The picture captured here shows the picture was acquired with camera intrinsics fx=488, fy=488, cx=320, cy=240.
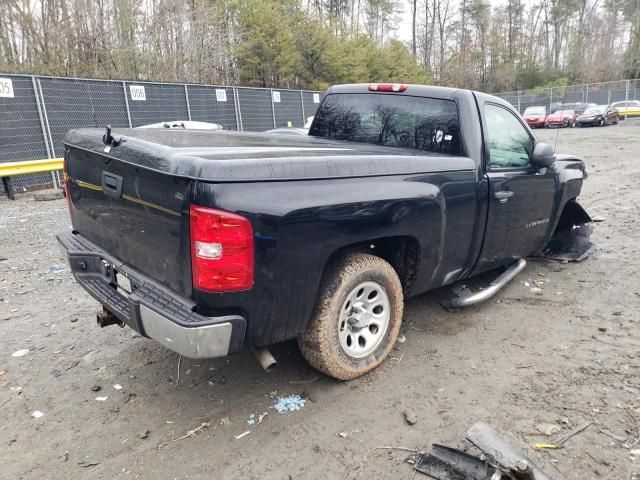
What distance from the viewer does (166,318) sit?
95.3 inches

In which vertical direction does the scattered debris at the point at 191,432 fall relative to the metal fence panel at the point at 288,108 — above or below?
below

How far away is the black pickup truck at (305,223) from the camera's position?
238 cm

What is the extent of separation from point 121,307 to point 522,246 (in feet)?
11.6

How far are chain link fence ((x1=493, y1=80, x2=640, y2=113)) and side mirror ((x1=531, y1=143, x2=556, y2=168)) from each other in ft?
123

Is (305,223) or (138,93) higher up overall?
(138,93)

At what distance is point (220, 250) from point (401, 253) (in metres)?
1.57

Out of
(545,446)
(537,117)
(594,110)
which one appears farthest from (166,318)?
(537,117)

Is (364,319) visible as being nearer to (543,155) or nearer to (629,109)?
(543,155)

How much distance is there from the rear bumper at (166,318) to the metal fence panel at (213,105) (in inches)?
526

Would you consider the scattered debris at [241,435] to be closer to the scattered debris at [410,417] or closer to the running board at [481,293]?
the scattered debris at [410,417]

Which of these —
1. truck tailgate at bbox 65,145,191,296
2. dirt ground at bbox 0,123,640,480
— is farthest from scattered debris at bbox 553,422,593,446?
truck tailgate at bbox 65,145,191,296

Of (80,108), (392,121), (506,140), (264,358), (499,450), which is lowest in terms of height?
(499,450)

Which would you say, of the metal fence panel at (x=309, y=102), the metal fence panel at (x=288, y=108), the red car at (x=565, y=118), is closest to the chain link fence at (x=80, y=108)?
the metal fence panel at (x=288, y=108)

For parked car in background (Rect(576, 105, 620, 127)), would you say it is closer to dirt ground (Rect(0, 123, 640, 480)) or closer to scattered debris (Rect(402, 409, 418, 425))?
dirt ground (Rect(0, 123, 640, 480))
